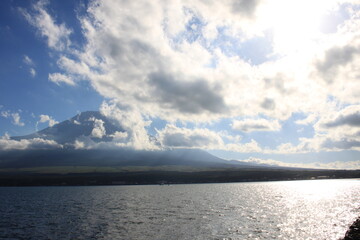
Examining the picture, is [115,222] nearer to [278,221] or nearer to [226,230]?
[226,230]

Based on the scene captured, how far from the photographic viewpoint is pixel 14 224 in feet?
273

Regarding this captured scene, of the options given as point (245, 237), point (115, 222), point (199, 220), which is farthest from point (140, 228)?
point (245, 237)

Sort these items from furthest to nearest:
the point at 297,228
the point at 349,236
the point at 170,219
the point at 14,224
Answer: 1. the point at 170,219
2. the point at 14,224
3. the point at 297,228
4. the point at 349,236

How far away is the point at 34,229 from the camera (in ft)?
248

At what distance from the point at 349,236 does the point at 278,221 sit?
2929 centimetres

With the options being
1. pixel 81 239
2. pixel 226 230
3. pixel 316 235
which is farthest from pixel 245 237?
pixel 81 239

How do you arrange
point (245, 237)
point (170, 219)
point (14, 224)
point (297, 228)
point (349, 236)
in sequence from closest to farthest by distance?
point (349, 236) < point (245, 237) < point (297, 228) < point (14, 224) < point (170, 219)

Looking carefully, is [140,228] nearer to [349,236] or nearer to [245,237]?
[245,237]

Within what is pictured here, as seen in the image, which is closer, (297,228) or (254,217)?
(297,228)

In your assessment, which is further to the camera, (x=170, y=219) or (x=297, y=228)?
(x=170, y=219)

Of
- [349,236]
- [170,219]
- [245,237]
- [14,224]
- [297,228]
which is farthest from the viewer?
[170,219]

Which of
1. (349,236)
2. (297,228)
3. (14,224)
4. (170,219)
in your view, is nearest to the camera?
(349,236)

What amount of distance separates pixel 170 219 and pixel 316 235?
4354 centimetres

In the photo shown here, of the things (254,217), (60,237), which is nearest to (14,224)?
(60,237)
